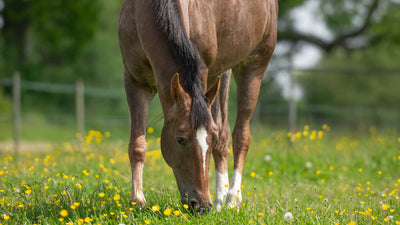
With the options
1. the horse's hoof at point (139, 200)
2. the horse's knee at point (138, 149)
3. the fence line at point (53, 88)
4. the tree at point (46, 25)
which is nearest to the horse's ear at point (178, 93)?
the horse's knee at point (138, 149)

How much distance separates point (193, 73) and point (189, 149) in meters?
0.53

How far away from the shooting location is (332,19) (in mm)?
19828

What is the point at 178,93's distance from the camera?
2.67 m

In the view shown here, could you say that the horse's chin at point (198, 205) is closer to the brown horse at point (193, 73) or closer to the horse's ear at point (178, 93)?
the brown horse at point (193, 73)

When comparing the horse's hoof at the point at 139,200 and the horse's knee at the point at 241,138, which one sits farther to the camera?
the horse's knee at the point at 241,138

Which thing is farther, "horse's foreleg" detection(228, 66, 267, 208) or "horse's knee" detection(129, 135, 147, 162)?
"horse's foreleg" detection(228, 66, 267, 208)

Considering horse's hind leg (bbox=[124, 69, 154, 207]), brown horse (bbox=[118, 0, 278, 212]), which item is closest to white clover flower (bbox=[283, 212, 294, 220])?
brown horse (bbox=[118, 0, 278, 212])

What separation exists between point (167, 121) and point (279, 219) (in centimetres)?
102

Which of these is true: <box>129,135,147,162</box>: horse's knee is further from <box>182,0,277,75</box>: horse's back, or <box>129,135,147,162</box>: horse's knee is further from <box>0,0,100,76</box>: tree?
<box>0,0,100,76</box>: tree

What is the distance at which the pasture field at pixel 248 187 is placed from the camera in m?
2.75

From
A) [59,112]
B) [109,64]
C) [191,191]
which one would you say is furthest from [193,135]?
[109,64]

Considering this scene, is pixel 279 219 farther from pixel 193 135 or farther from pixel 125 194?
pixel 125 194

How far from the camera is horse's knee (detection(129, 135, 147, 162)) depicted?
3.33 metres

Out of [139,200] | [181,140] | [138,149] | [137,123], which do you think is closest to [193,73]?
[181,140]
